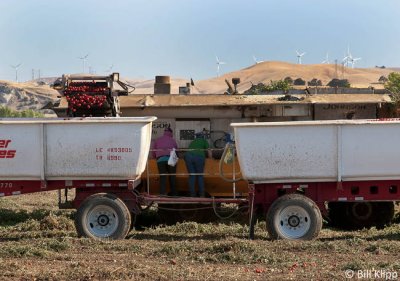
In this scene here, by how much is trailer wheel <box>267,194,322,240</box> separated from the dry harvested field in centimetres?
37

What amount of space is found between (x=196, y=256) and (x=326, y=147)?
3.16 metres

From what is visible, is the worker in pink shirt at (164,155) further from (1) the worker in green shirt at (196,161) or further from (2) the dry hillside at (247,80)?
(2) the dry hillside at (247,80)

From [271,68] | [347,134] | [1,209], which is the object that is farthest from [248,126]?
[271,68]

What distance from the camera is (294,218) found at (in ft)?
38.3

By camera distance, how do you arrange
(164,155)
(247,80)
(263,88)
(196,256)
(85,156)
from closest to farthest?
1. (196,256)
2. (85,156)
3. (164,155)
4. (263,88)
5. (247,80)

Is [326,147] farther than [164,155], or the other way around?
[164,155]

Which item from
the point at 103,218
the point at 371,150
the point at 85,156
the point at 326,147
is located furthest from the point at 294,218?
the point at 85,156

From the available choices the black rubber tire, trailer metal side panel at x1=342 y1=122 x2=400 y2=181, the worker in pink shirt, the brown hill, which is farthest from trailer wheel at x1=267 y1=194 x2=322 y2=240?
the brown hill

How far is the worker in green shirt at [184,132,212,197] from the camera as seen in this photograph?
45.1 feet

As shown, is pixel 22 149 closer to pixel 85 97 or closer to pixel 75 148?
pixel 75 148

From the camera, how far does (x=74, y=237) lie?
12.0 meters

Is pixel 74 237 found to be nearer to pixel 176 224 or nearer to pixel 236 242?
pixel 176 224

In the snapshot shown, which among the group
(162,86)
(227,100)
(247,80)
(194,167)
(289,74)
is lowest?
(194,167)

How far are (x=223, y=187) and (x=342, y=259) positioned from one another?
4730 millimetres
